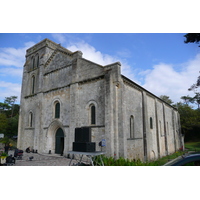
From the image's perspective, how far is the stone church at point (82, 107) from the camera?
13.2m

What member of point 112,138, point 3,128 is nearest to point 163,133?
point 112,138

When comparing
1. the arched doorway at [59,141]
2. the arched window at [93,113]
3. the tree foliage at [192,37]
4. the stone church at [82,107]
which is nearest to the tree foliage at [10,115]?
the stone church at [82,107]

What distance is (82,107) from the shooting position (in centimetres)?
1522

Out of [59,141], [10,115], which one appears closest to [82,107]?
[59,141]

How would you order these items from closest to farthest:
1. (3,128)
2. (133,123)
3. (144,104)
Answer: (133,123)
(144,104)
(3,128)

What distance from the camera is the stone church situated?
13.2 meters

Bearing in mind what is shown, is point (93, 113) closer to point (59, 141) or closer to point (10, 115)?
point (59, 141)

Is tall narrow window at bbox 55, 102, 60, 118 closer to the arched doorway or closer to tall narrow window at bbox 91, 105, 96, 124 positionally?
the arched doorway

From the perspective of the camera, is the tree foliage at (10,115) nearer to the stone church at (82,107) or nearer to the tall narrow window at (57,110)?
the stone church at (82,107)

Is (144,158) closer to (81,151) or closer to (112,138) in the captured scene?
(112,138)

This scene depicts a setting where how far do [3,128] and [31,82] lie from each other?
16.4m

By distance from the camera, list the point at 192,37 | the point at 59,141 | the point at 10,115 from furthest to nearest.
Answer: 1. the point at 10,115
2. the point at 59,141
3. the point at 192,37

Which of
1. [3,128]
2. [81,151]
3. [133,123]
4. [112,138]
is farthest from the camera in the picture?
[3,128]

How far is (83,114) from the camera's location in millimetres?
14984
